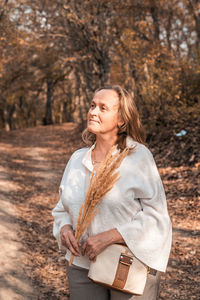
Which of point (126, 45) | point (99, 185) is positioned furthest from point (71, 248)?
point (126, 45)

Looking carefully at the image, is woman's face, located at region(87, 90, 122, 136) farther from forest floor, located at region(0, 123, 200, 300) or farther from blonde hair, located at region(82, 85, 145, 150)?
forest floor, located at region(0, 123, 200, 300)

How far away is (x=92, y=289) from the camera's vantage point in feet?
6.48

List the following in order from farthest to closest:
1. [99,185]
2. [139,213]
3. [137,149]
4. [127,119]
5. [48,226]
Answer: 1. [48,226]
2. [127,119]
3. [137,149]
4. [139,213]
5. [99,185]

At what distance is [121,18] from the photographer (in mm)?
12922

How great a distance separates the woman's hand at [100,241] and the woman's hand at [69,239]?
0.06 metres

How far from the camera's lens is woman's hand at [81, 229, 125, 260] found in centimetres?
181

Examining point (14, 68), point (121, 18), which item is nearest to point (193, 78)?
point (121, 18)

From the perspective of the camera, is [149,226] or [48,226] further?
[48,226]

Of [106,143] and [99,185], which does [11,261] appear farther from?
[99,185]

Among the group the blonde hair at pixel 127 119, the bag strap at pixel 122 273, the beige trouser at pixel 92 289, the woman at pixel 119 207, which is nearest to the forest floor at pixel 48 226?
the beige trouser at pixel 92 289

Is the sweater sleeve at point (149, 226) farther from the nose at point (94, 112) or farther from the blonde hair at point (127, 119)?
the nose at point (94, 112)

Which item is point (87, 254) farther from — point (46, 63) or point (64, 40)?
point (46, 63)

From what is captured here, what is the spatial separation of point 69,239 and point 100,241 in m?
0.21

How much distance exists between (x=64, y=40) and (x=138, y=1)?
3388 millimetres
